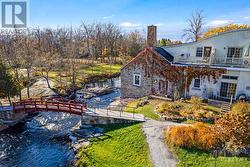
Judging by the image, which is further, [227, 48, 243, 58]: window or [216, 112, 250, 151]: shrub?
[227, 48, 243, 58]: window

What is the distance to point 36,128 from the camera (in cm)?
2758

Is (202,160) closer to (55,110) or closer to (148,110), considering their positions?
(148,110)

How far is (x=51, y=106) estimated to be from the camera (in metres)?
27.9

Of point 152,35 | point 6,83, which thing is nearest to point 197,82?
point 152,35

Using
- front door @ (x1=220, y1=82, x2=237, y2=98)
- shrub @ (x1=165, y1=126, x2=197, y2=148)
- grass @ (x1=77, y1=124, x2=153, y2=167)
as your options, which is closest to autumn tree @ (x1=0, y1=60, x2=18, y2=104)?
grass @ (x1=77, y1=124, x2=153, y2=167)

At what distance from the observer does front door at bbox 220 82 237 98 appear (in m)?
27.4

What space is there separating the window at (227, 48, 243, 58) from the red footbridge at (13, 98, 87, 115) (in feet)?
56.3

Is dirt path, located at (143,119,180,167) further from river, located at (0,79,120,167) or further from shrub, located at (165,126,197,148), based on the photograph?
river, located at (0,79,120,167)

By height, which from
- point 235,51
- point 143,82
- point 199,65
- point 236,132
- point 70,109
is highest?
point 235,51

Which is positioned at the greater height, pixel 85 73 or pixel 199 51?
pixel 199 51

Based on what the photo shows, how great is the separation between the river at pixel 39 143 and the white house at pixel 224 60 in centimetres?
1532

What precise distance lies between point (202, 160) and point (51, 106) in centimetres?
1746

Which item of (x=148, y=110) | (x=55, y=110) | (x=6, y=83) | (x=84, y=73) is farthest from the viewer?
(x=84, y=73)

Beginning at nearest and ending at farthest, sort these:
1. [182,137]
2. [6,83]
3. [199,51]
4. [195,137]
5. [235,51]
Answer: [195,137] < [182,137] < [235,51] < [6,83] < [199,51]
